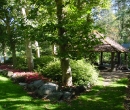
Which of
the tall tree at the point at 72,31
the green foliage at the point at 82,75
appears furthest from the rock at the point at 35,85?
the green foliage at the point at 82,75

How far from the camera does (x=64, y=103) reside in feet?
38.9

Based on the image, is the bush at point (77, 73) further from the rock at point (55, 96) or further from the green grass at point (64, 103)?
the rock at point (55, 96)

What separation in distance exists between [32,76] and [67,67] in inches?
121

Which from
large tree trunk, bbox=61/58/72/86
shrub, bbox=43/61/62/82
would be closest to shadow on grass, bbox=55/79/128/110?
large tree trunk, bbox=61/58/72/86

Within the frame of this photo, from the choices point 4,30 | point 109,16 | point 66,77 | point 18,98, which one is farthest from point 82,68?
point 109,16

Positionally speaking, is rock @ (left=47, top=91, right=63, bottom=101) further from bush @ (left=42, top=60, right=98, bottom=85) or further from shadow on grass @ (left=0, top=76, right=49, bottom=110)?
bush @ (left=42, top=60, right=98, bottom=85)

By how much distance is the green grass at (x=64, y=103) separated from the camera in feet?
36.3

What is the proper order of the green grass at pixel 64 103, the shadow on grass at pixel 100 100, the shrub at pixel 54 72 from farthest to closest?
1. the shrub at pixel 54 72
2. the shadow on grass at pixel 100 100
3. the green grass at pixel 64 103

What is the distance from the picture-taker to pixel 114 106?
11.6 metres

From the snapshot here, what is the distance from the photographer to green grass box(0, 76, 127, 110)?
11.1 meters

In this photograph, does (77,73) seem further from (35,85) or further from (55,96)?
(55,96)

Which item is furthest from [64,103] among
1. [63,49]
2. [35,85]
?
[63,49]

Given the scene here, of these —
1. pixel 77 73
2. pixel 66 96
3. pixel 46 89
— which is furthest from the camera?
pixel 77 73

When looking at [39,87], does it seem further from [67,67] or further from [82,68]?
[82,68]
